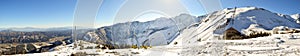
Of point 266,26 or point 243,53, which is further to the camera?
point 266,26

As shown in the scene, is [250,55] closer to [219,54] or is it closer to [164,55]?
[219,54]

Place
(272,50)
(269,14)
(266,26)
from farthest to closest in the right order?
1. (269,14)
2. (266,26)
3. (272,50)

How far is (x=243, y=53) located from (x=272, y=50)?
5.82ft

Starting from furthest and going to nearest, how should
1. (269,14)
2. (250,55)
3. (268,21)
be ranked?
(269,14) → (268,21) → (250,55)

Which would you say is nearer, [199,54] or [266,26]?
[199,54]

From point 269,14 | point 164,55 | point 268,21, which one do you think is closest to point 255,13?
point 269,14

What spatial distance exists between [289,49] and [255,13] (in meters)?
109

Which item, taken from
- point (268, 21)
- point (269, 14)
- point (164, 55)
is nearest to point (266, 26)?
point (268, 21)

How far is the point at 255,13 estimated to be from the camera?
11919 centimetres

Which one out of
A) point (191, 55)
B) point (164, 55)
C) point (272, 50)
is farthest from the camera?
point (164, 55)

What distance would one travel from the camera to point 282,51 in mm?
16328

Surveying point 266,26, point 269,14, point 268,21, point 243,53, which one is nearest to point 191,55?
point 243,53

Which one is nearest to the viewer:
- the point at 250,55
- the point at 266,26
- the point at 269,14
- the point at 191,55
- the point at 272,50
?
the point at 250,55

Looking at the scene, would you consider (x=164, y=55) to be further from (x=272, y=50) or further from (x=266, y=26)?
(x=266, y=26)
